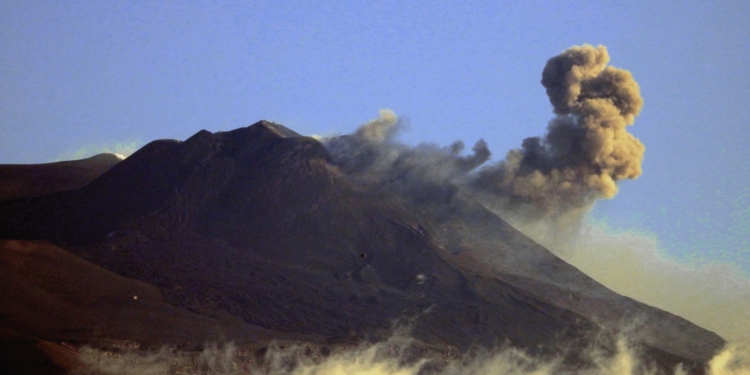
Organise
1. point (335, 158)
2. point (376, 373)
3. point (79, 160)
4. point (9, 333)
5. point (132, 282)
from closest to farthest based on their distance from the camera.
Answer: point (9, 333) < point (376, 373) < point (132, 282) < point (335, 158) < point (79, 160)

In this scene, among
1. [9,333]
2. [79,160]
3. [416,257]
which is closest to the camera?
[9,333]

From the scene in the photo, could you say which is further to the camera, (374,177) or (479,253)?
(374,177)

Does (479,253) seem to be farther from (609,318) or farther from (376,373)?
(376,373)

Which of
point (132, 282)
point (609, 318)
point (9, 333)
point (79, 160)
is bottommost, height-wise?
point (9, 333)

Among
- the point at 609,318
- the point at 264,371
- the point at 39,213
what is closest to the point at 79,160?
the point at 39,213

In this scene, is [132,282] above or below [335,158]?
below
